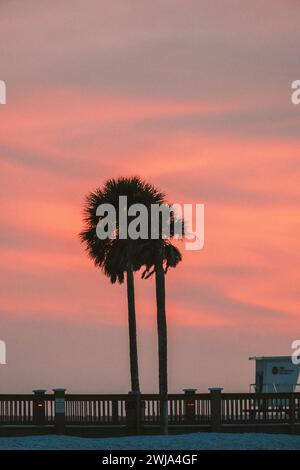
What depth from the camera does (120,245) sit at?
7112 cm

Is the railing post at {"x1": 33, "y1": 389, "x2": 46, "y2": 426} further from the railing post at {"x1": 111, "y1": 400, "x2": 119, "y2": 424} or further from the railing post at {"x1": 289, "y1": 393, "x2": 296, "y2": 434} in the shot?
the railing post at {"x1": 289, "y1": 393, "x2": 296, "y2": 434}

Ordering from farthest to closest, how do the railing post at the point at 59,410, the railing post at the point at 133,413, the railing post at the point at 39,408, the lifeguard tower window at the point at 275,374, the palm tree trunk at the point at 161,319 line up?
the lifeguard tower window at the point at 275,374 < the palm tree trunk at the point at 161,319 < the railing post at the point at 39,408 < the railing post at the point at 59,410 < the railing post at the point at 133,413

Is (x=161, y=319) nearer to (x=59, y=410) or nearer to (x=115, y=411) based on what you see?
(x=115, y=411)

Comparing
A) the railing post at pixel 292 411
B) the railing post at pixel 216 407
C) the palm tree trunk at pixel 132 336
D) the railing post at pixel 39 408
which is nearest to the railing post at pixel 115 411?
the railing post at pixel 39 408

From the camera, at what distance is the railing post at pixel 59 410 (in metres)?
60.9

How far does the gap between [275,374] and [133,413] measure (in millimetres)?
11693

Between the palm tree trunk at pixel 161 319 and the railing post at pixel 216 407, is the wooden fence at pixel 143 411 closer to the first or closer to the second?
the railing post at pixel 216 407

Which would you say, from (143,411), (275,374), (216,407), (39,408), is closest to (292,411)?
(216,407)

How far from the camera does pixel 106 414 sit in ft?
201

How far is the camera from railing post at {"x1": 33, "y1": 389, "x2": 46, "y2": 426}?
202 feet

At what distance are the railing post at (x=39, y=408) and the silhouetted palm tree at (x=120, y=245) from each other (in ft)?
30.3
